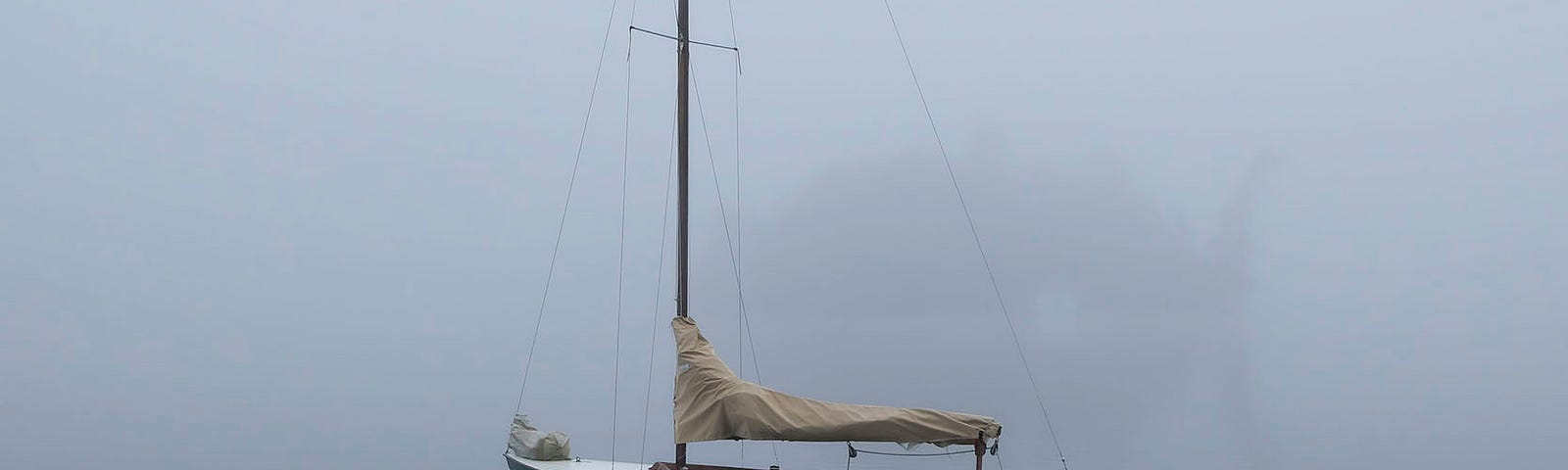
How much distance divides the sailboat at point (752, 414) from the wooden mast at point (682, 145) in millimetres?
13

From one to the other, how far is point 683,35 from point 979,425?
7718 millimetres

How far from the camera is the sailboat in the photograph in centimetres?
1512

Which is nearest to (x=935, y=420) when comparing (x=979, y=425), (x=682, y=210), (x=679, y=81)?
(x=979, y=425)

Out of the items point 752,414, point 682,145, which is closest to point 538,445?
point 682,145

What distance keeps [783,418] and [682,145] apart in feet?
17.6

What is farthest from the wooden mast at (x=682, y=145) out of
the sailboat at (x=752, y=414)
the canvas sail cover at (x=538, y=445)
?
A: the canvas sail cover at (x=538, y=445)

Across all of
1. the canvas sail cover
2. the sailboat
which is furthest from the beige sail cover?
the canvas sail cover

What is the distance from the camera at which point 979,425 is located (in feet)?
50.3

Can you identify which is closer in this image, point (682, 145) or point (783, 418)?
point (783, 418)

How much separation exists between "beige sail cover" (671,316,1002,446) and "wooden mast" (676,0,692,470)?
179 cm

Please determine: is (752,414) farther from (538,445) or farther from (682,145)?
(538,445)

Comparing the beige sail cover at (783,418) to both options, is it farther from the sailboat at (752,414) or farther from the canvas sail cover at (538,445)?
the canvas sail cover at (538,445)

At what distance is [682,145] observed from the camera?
64.2 feet

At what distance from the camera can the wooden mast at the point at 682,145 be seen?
19094mm
